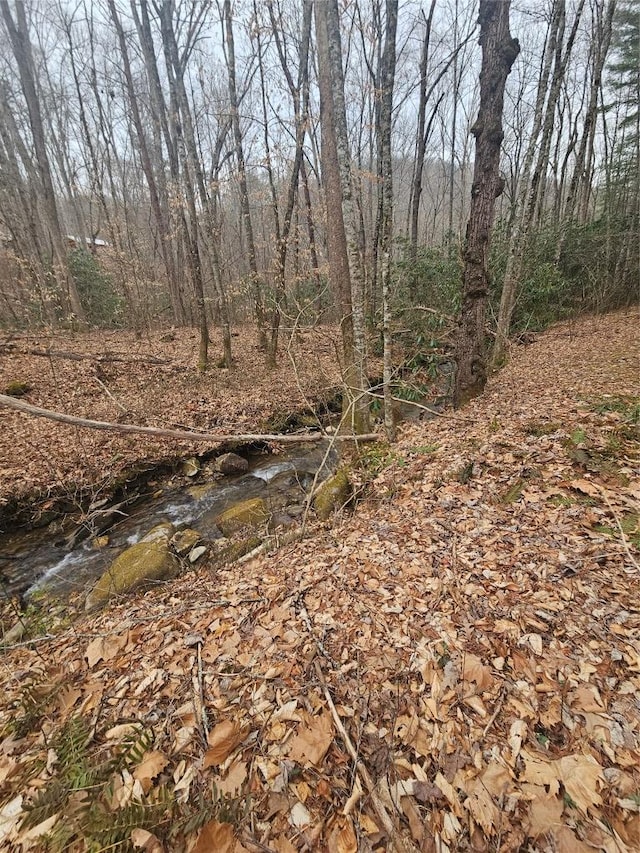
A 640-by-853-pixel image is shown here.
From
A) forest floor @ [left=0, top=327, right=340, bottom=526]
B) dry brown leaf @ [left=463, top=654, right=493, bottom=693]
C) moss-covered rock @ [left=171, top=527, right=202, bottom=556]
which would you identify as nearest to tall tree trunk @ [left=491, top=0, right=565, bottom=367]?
forest floor @ [left=0, top=327, right=340, bottom=526]

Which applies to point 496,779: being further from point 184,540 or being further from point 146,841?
point 184,540

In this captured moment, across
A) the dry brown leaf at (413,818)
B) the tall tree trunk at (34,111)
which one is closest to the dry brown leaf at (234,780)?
the dry brown leaf at (413,818)

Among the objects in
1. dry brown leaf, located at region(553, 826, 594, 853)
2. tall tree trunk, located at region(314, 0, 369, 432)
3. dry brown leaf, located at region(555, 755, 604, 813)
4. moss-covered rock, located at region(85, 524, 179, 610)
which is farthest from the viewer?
tall tree trunk, located at region(314, 0, 369, 432)

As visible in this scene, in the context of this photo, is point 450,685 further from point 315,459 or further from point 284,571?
point 315,459

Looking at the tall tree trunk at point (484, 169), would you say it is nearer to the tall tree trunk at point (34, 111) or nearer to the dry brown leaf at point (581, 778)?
the dry brown leaf at point (581, 778)

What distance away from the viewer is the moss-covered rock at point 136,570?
4.33m

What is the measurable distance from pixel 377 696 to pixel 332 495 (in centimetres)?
334

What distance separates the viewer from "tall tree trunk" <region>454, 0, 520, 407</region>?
5.06m

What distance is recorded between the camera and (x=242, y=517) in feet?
18.5

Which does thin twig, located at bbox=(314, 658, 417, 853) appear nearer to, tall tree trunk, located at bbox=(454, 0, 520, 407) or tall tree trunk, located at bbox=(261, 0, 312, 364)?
tall tree trunk, located at bbox=(454, 0, 520, 407)

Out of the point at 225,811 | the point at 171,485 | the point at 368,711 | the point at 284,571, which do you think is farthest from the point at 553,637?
the point at 171,485

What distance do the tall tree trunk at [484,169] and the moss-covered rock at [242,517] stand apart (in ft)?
14.3

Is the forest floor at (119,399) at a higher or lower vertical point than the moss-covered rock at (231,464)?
higher

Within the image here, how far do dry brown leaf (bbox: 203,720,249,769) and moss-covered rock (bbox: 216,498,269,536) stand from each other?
3508 millimetres
